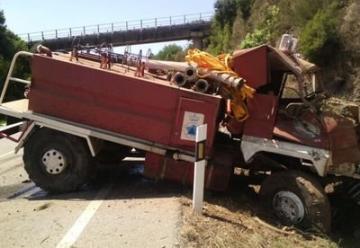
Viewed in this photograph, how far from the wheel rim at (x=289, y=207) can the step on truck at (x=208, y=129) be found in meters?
0.01

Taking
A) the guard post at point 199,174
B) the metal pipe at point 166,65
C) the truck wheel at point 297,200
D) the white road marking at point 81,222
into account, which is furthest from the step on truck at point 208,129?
the guard post at point 199,174

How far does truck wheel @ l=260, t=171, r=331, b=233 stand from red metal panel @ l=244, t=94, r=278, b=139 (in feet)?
2.19

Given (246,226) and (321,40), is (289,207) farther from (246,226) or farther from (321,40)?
(321,40)

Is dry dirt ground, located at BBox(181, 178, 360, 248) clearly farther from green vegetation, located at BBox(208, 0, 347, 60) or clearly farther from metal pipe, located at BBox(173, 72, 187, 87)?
green vegetation, located at BBox(208, 0, 347, 60)

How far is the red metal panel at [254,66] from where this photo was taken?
881 centimetres

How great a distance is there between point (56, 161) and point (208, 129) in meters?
2.54

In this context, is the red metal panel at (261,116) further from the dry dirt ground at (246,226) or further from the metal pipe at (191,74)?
the dry dirt ground at (246,226)

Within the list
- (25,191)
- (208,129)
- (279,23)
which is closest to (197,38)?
(279,23)

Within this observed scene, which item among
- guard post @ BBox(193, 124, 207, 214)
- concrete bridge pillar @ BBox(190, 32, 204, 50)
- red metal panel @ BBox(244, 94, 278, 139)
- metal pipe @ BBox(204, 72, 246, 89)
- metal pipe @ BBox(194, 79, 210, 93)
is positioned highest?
metal pipe @ BBox(204, 72, 246, 89)

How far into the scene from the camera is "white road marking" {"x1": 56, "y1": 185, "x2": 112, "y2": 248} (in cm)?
652

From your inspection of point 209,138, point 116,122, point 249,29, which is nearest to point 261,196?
point 209,138

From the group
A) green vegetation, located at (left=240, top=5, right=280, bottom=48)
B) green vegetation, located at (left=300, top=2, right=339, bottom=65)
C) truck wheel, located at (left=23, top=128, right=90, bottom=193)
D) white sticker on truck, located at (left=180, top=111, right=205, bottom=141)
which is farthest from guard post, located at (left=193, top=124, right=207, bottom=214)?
green vegetation, located at (left=240, top=5, right=280, bottom=48)

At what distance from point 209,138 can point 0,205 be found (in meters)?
3.22

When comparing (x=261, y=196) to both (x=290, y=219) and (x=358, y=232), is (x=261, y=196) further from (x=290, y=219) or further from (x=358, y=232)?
(x=358, y=232)
